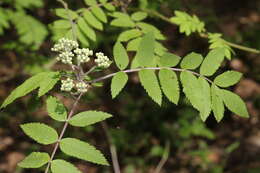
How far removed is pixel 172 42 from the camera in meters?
6.44

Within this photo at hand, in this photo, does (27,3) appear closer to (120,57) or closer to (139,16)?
(139,16)

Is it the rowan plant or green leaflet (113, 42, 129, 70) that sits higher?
green leaflet (113, 42, 129, 70)

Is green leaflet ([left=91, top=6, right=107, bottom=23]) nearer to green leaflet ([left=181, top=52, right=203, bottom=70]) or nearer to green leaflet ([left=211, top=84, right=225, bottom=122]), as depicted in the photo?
green leaflet ([left=181, top=52, right=203, bottom=70])

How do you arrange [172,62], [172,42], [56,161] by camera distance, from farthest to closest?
[172,42] < [172,62] < [56,161]

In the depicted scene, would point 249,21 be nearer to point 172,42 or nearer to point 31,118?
point 172,42

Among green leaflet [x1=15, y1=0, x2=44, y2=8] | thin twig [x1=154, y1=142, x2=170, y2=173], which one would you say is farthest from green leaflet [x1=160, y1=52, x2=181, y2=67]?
thin twig [x1=154, y1=142, x2=170, y2=173]

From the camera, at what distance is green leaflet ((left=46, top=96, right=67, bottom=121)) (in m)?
2.27

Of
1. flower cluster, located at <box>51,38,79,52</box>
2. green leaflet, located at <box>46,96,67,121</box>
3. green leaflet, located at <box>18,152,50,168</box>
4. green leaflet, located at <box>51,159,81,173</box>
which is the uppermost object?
flower cluster, located at <box>51,38,79,52</box>

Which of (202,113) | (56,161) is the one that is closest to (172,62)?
(202,113)

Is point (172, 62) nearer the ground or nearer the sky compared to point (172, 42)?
nearer the sky

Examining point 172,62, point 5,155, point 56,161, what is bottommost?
point 5,155

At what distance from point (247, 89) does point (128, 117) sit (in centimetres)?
224

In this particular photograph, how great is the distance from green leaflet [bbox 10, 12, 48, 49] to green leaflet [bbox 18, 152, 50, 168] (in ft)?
8.41

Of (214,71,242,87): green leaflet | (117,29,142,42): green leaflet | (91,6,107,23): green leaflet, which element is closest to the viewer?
(214,71,242,87): green leaflet
